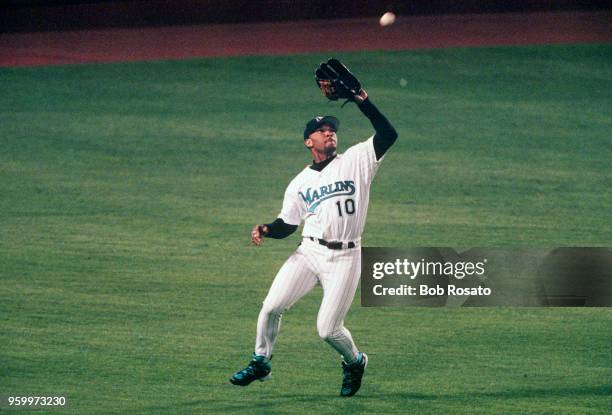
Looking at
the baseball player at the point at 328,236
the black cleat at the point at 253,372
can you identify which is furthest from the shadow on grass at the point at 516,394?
the black cleat at the point at 253,372

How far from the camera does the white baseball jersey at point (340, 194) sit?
27.5 feet

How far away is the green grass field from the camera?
→ 370 inches

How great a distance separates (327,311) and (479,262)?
125 inches

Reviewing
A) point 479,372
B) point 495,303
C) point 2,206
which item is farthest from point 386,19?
point 479,372

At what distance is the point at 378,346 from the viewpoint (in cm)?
1039

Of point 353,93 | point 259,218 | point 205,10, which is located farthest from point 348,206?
point 205,10

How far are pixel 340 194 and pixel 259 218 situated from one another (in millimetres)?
6124

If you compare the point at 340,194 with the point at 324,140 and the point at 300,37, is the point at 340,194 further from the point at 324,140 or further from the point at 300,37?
the point at 300,37

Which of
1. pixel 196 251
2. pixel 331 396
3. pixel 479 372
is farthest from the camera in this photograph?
pixel 196 251

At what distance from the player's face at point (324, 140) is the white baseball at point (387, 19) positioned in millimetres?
15594

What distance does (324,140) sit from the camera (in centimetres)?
855

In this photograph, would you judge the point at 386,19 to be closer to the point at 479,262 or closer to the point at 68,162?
the point at 68,162

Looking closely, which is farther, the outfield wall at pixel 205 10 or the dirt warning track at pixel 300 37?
the outfield wall at pixel 205 10

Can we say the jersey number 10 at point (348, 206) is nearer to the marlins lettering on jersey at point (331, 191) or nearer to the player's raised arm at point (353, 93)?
the marlins lettering on jersey at point (331, 191)
